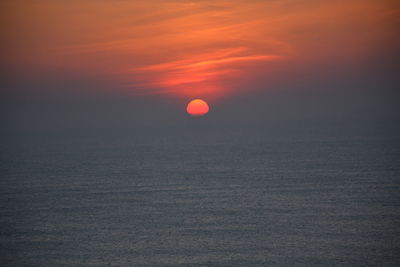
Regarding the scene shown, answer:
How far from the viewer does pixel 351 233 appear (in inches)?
2103

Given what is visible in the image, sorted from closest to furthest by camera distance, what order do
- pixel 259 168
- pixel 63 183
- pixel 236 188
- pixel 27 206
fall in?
A: pixel 27 206
pixel 236 188
pixel 63 183
pixel 259 168

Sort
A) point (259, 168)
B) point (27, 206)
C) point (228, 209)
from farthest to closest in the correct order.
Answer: point (259, 168), point (27, 206), point (228, 209)

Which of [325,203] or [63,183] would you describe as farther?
[63,183]

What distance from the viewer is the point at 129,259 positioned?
148 ft

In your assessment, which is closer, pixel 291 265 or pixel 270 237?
pixel 291 265

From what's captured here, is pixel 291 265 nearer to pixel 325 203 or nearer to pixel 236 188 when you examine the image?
pixel 325 203

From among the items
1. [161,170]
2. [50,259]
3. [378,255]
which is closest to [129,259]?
[50,259]

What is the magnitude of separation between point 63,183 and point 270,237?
60.5 m

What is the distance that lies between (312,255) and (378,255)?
6849mm

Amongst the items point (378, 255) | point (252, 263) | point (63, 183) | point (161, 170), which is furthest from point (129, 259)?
point (161, 170)

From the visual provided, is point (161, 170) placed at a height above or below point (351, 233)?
above

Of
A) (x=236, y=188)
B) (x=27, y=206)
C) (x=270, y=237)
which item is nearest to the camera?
(x=270, y=237)

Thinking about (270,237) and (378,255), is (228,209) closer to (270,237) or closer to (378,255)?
(270,237)

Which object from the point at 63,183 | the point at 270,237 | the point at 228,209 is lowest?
the point at 270,237
